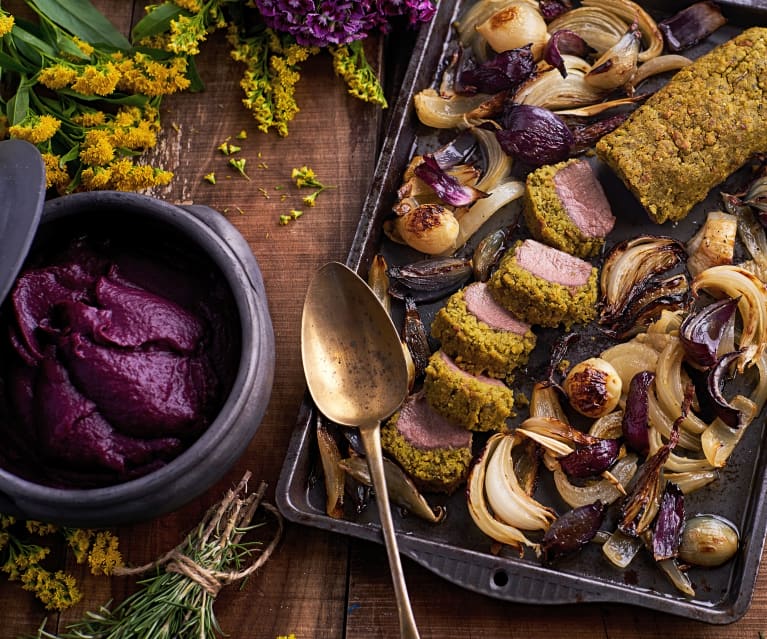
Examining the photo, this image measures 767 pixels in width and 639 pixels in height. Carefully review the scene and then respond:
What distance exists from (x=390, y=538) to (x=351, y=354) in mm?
618

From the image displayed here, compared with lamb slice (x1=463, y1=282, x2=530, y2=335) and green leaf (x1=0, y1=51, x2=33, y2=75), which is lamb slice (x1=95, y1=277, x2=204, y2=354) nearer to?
lamb slice (x1=463, y1=282, x2=530, y2=335)

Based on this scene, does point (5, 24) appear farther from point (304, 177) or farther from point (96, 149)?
point (304, 177)

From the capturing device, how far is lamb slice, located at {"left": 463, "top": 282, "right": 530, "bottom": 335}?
2865 mm

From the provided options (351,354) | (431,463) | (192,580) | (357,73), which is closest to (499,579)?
(431,463)

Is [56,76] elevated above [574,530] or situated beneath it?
elevated above

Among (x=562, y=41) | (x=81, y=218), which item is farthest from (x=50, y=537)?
(x=562, y=41)

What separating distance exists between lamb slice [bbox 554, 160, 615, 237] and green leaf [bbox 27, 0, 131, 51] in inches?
66.9

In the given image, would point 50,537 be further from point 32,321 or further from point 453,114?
point 453,114

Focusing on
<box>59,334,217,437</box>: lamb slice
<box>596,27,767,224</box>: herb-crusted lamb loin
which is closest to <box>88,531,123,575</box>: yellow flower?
<box>59,334,217,437</box>: lamb slice

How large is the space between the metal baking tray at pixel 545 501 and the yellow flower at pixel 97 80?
3.29ft

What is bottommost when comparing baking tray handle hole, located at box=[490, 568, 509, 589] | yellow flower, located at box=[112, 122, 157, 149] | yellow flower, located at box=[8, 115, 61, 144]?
baking tray handle hole, located at box=[490, 568, 509, 589]

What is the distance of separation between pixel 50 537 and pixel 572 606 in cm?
181

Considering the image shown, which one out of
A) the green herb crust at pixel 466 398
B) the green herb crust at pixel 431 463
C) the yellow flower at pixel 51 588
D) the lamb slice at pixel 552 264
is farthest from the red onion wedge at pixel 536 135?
the yellow flower at pixel 51 588

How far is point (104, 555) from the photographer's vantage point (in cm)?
290
